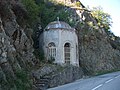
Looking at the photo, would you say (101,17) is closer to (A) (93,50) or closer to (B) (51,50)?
(A) (93,50)

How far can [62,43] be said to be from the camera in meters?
36.6

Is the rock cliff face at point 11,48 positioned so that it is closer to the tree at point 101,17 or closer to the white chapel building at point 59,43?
the white chapel building at point 59,43

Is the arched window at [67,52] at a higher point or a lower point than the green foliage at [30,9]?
lower

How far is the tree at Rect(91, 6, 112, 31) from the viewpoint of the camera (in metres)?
63.9

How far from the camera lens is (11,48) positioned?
22.2 metres

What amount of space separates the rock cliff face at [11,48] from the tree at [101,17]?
118 feet

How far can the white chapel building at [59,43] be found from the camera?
3625cm

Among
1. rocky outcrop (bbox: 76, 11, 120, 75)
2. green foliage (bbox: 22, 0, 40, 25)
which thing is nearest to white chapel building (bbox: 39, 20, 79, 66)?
green foliage (bbox: 22, 0, 40, 25)

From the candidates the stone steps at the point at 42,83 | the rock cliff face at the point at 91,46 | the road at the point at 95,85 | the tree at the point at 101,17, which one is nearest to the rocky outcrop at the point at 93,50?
the rock cliff face at the point at 91,46

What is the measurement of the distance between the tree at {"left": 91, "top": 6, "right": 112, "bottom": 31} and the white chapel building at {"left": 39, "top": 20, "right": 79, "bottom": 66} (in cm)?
2666

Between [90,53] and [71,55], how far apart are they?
13581 mm

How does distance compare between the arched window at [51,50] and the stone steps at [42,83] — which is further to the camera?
the arched window at [51,50]

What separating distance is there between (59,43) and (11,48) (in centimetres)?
1464

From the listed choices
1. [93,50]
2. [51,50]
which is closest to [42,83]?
[51,50]
